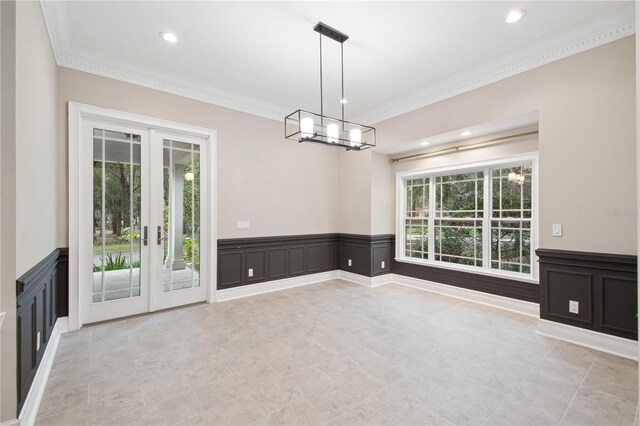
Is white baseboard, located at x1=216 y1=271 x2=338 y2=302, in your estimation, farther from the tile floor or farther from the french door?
the tile floor

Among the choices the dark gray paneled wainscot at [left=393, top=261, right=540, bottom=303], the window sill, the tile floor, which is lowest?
the tile floor

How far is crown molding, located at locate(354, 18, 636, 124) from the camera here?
2.86 m

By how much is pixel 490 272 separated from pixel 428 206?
1506mm

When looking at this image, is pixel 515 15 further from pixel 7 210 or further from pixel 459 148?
pixel 7 210

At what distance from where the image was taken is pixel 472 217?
473 centimetres

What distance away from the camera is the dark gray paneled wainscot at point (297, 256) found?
182 inches

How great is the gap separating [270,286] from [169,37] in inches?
146

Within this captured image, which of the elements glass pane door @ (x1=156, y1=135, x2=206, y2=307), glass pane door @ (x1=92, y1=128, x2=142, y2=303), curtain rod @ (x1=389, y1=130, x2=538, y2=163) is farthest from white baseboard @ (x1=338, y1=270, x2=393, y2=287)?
glass pane door @ (x1=92, y1=128, x2=142, y2=303)

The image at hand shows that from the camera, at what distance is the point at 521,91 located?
350cm

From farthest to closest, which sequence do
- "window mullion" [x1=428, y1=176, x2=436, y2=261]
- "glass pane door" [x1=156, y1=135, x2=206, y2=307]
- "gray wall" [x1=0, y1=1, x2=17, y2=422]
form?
1. "window mullion" [x1=428, y1=176, x2=436, y2=261]
2. "glass pane door" [x1=156, y1=135, x2=206, y2=307]
3. "gray wall" [x1=0, y1=1, x2=17, y2=422]

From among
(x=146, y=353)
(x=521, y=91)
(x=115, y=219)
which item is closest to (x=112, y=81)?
(x=115, y=219)

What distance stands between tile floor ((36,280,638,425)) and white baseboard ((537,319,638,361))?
0.40 ft

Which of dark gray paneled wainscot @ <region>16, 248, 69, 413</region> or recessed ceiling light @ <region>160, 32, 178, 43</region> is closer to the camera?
dark gray paneled wainscot @ <region>16, 248, 69, 413</region>

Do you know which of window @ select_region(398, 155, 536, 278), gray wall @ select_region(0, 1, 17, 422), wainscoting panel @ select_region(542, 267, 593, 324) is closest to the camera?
gray wall @ select_region(0, 1, 17, 422)
